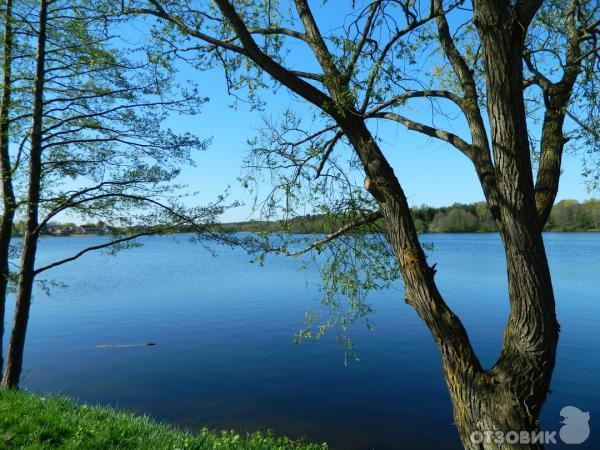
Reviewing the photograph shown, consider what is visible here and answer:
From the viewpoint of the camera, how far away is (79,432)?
15.8 feet

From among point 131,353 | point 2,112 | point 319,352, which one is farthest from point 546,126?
point 131,353

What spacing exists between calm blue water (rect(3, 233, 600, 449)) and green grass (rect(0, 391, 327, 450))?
2.38 meters

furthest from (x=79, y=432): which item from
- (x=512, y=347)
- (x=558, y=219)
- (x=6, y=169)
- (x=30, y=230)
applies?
(x=558, y=219)

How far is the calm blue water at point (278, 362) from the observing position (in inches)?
400

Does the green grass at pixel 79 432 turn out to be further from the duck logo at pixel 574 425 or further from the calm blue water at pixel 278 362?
the duck logo at pixel 574 425

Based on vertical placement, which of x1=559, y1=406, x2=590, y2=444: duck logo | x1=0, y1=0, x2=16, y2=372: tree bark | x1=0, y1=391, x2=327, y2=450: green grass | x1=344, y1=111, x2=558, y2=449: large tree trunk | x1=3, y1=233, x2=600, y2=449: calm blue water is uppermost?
x1=0, y1=0, x2=16, y2=372: tree bark

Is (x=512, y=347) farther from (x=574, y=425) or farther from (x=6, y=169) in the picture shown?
(x=6, y=169)

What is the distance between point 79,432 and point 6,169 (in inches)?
231

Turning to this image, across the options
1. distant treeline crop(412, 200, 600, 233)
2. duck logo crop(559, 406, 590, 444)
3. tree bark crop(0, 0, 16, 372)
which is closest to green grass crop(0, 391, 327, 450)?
tree bark crop(0, 0, 16, 372)

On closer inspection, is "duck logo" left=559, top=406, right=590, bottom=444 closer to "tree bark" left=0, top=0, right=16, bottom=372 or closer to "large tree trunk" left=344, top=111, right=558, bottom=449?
"large tree trunk" left=344, top=111, right=558, bottom=449

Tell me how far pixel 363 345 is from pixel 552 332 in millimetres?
12077

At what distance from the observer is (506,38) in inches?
139

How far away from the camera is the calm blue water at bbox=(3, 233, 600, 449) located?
33.3 ft

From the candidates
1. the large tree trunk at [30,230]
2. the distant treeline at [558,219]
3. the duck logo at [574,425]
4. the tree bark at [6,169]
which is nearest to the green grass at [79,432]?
the large tree trunk at [30,230]
